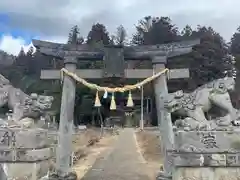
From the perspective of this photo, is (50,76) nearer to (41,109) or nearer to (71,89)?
(71,89)

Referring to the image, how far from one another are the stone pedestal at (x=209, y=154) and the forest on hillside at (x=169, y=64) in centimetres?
1765

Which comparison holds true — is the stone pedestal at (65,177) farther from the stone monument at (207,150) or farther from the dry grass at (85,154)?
the dry grass at (85,154)

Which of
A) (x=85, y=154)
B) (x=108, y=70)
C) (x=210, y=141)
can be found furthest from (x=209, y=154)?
(x=85, y=154)

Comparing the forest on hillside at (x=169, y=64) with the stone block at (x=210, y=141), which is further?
the forest on hillside at (x=169, y=64)

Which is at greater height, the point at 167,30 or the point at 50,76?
the point at 167,30

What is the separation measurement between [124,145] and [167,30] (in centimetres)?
2883

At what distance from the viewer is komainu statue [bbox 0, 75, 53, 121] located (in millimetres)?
8844

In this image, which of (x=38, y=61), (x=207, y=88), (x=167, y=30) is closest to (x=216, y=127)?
(x=207, y=88)

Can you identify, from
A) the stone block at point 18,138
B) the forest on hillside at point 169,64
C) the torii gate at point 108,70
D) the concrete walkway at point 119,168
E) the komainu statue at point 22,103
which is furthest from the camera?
the forest on hillside at point 169,64

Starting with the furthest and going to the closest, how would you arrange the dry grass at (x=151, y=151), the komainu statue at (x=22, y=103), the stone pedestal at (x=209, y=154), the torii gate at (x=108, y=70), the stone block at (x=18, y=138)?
the dry grass at (x=151, y=151), the torii gate at (x=108, y=70), the komainu statue at (x=22, y=103), the stone block at (x=18, y=138), the stone pedestal at (x=209, y=154)

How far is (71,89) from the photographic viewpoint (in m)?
11.4

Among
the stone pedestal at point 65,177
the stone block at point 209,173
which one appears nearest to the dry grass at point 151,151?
the stone pedestal at point 65,177

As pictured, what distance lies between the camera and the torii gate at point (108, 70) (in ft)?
37.0

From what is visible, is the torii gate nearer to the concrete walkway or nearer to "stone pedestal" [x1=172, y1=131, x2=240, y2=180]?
the concrete walkway
